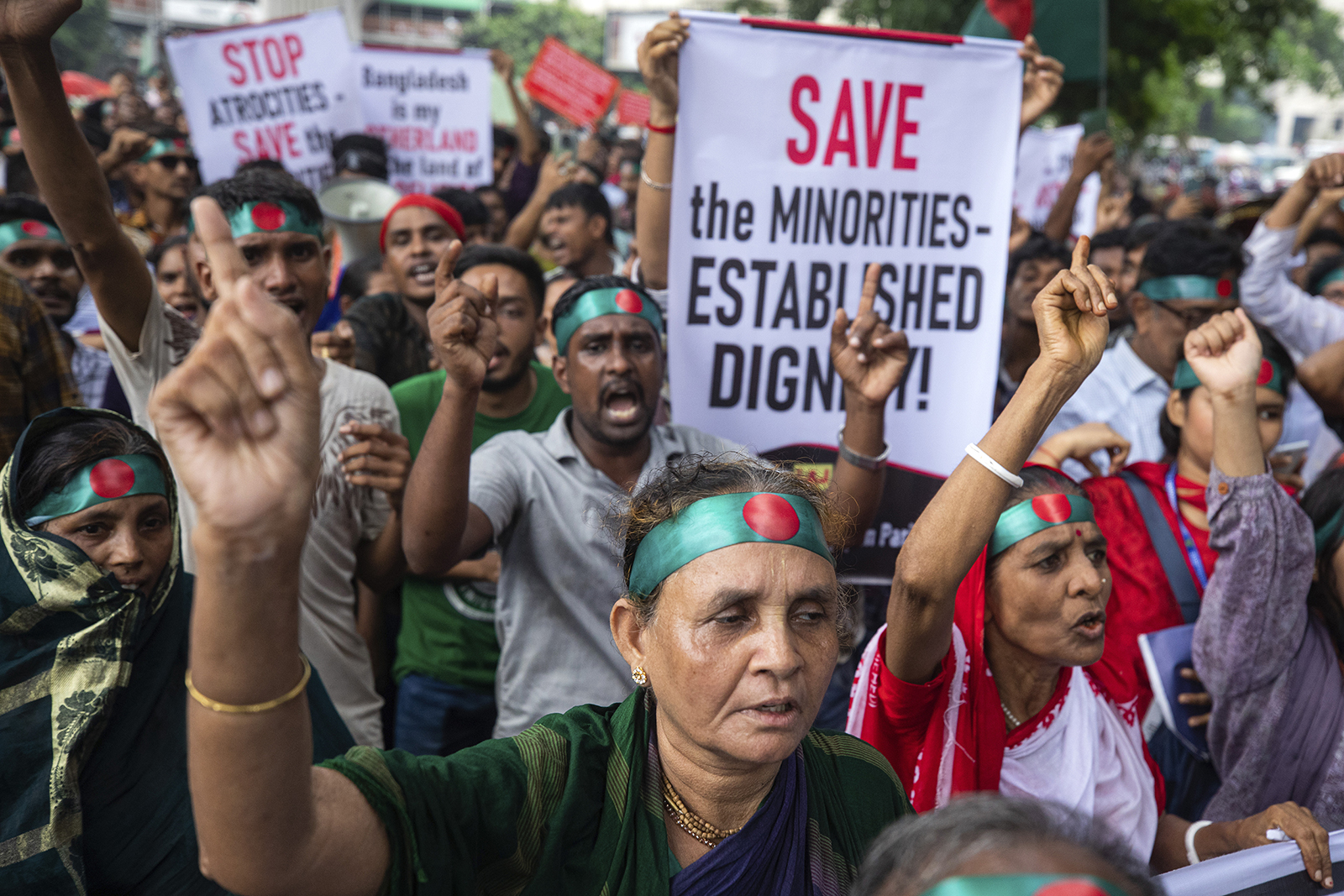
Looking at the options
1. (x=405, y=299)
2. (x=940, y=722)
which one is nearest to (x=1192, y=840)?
(x=940, y=722)

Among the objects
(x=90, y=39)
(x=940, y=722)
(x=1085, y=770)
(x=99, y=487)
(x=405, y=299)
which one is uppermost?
(x=90, y=39)

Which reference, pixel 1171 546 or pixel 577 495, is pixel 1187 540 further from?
pixel 577 495

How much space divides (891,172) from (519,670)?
6.13ft

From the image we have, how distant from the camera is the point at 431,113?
6.91m

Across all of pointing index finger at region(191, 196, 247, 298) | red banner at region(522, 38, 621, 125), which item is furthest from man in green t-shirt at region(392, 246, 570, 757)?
red banner at region(522, 38, 621, 125)

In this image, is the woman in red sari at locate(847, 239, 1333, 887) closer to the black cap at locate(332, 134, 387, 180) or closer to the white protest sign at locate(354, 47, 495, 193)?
the black cap at locate(332, 134, 387, 180)

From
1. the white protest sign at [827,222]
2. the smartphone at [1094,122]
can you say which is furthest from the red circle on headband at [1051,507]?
the smartphone at [1094,122]

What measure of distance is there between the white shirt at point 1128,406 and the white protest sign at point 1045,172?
3.78m

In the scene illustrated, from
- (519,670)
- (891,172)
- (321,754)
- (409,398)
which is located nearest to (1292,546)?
Answer: (891,172)

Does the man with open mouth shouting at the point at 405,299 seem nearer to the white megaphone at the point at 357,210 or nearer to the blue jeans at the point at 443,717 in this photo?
the white megaphone at the point at 357,210

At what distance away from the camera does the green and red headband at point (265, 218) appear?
3.05 meters

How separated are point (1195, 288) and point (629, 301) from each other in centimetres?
233

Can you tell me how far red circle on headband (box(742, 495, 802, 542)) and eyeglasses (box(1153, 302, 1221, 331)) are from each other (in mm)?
2917

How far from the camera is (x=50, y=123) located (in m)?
2.12
